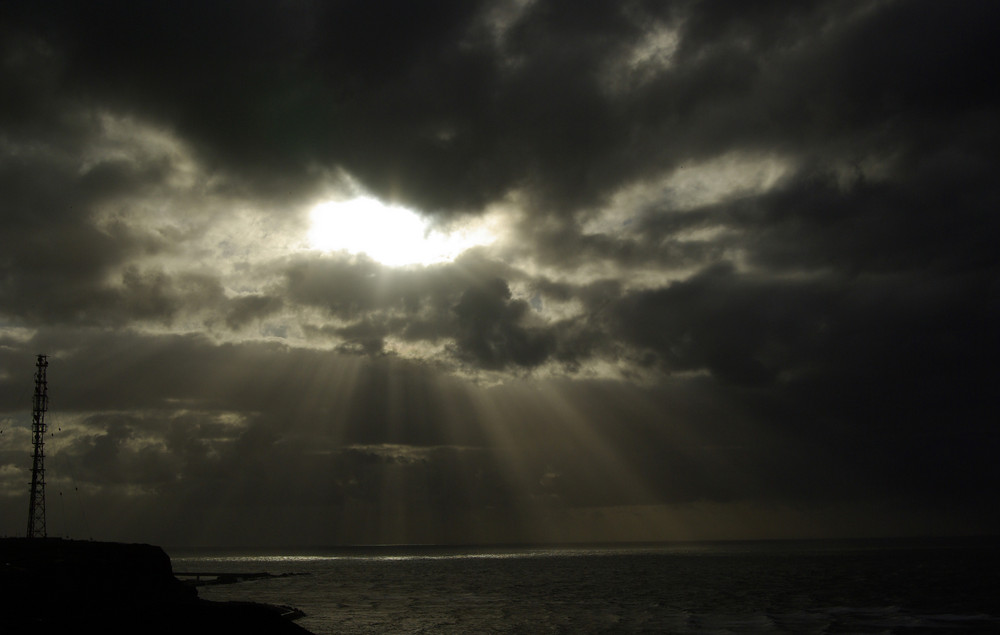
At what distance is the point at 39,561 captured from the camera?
64.4 metres

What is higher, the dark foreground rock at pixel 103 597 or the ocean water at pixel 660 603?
the dark foreground rock at pixel 103 597

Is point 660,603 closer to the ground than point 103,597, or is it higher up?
closer to the ground

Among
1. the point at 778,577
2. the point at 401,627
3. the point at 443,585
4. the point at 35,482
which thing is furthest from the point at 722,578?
the point at 35,482

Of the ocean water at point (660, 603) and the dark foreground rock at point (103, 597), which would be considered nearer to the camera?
the dark foreground rock at point (103, 597)

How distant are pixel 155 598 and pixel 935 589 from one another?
103 metres

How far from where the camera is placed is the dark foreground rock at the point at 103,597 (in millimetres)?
45875

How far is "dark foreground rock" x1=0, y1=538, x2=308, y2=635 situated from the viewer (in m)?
45.9

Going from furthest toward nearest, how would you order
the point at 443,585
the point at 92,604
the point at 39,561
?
1. the point at 443,585
2. the point at 39,561
3. the point at 92,604

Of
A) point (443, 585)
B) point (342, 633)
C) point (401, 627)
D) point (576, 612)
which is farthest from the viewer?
point (443, 585)

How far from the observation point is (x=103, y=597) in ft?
204

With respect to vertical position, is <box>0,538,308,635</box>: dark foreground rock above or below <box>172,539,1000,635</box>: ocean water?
above

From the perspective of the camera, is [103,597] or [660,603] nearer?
[103,597]

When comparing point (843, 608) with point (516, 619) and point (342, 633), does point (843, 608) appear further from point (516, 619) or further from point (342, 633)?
point (342, 633)

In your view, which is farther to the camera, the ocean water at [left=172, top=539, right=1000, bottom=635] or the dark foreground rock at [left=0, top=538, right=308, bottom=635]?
the ocean water at [left=172, top=539, right=1000, bottom=635]
